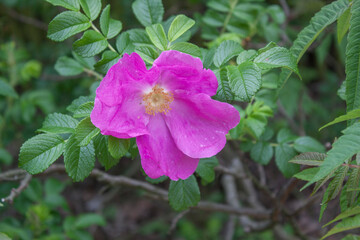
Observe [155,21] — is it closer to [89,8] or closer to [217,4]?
[89,8]

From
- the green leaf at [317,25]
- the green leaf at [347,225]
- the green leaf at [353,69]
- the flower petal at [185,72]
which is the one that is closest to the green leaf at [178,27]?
the flower petal at [185,72]

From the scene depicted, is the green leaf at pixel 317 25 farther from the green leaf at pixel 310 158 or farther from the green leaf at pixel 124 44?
the green leaf at pixel 124 44

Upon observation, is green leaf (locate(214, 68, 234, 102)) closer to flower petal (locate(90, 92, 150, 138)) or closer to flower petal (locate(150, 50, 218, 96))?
flower petal (locate(150, 50, 218, 96))

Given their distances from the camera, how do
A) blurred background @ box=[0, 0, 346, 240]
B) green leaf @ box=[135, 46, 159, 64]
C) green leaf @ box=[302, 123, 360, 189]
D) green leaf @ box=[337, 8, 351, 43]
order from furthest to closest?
blurred background @ box=[0, 0, 346, 240], green leaf @ box=[337, 8, 351, 43], green leaf @ box=[135, 46, 159, 64], green leaf @ box=[302, 123, 360, 189]

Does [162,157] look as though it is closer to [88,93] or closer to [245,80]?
[245,80]

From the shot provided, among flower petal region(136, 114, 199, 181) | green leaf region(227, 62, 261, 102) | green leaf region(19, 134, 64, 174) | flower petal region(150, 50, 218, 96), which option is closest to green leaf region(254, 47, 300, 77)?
green leaf region(227, 62, 261, 102)

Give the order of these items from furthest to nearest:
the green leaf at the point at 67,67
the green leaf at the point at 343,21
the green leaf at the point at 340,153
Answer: the green leaf at the point at 67,67
the green leaf at the point at 343,21
the green leaf at the point at 340,153

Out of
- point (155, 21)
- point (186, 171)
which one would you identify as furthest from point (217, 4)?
point (186, 171)

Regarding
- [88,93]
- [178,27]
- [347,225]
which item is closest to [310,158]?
[347,225]
